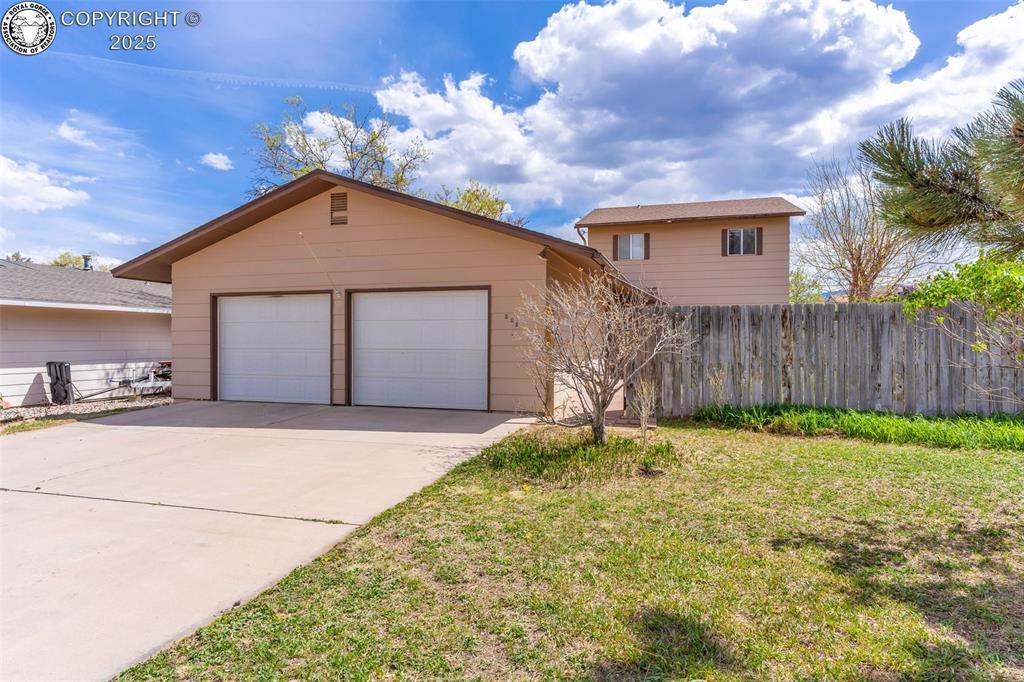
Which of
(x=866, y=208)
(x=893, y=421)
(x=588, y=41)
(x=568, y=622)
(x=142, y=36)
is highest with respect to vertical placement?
(x=588, y=41)

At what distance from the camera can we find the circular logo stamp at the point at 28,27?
26.1 feet

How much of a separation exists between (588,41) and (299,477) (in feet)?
31.7

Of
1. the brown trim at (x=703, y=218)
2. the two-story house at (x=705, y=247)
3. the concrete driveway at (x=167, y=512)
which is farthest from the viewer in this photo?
the two-story house at (x=705, y=247)

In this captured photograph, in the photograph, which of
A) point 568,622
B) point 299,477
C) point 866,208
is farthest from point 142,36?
point 866,208

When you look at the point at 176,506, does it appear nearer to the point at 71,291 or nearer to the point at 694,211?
the point at 71,291

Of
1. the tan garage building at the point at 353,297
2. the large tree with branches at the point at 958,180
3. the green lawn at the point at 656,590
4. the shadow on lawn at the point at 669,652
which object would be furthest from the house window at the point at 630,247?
the shadow on lawn at the point at 669,652

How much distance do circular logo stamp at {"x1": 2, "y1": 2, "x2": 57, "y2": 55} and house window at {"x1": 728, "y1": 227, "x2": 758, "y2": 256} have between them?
16.1m

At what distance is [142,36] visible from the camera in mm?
8633

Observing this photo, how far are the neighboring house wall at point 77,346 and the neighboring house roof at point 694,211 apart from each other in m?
13.2

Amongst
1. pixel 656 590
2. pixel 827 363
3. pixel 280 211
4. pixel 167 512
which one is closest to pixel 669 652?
pixel 656 590

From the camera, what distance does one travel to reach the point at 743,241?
1573 centimetres

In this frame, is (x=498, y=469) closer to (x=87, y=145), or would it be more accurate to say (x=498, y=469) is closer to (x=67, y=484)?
(x=67, y=484)

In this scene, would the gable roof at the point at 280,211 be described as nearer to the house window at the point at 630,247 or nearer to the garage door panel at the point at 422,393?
the garage door panel at the point at 422,393

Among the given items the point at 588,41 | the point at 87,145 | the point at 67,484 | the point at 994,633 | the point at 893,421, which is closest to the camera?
the point at 994,633
